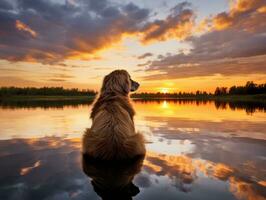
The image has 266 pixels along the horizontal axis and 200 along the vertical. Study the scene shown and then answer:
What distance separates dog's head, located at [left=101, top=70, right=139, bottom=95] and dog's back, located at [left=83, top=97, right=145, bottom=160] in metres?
0.82

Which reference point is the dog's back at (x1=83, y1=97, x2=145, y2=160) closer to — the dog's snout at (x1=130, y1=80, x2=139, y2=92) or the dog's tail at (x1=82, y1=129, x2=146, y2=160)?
the dog's tail at (x1=82, y1=129, x2=146, y2=160)

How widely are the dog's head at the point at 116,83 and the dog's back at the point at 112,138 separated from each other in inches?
32.4

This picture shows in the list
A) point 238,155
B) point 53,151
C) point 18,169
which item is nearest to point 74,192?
point 18,169

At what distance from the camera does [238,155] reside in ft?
16.9

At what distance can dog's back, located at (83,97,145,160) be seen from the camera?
3988mm

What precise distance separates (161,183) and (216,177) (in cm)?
96

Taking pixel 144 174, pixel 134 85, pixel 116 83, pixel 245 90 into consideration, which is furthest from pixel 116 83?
pixel 245 90

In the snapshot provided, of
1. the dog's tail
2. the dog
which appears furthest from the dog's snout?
the dog's tail

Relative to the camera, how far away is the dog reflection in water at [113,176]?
2900mm

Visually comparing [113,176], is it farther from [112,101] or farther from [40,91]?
[40,91]

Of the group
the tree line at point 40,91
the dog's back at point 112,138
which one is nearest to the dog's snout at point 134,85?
the dog's back at point 112,138

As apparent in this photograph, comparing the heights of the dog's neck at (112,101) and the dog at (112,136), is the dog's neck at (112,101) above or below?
above

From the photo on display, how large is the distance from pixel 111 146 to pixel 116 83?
71.8 inches

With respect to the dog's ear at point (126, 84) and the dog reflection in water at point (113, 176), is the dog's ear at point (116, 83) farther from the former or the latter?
the dog reflection in water at point (113, 176)
